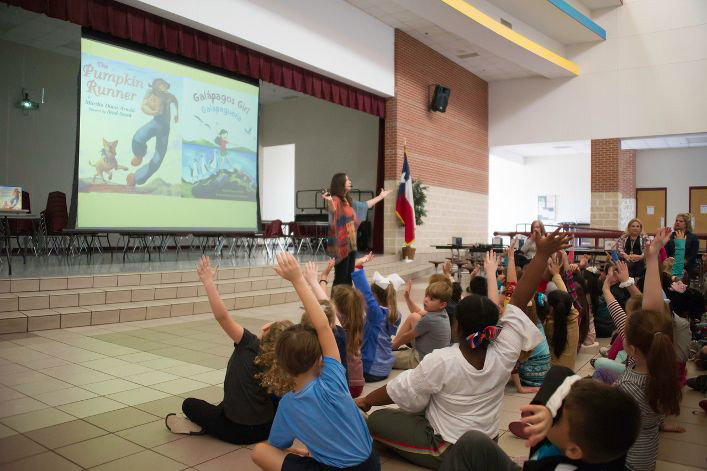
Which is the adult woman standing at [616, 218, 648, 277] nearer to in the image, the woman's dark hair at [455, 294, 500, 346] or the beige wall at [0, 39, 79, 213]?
the woman's dark hair at [455, 294, 500, 346]

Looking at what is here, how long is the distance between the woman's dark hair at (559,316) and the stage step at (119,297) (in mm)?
4189

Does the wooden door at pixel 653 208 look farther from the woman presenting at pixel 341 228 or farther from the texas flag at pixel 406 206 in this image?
the woman presenting at pixel 341 228

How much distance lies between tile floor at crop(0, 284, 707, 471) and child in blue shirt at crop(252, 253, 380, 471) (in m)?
0.59

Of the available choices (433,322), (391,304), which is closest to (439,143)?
(391,304)

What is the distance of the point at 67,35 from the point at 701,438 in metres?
11.8

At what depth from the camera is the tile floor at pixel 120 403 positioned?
2529mm

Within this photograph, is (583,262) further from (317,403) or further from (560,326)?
(317,403)

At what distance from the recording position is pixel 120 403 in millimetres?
3264

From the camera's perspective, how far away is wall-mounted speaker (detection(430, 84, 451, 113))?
42.3 feet

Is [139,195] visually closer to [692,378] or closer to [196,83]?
[196,83]

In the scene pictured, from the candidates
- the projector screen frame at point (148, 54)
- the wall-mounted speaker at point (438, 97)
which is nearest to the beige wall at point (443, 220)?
the wall-mounted speaker at point (438, 97)

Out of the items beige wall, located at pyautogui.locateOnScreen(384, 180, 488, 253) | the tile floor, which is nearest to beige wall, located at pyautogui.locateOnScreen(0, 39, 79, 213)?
beige wall, located at pyautogui.locateOnScreen(384, 180, 488, 253)

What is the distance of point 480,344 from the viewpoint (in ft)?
7.28

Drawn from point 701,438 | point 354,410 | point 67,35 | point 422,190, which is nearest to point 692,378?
point 701,438
